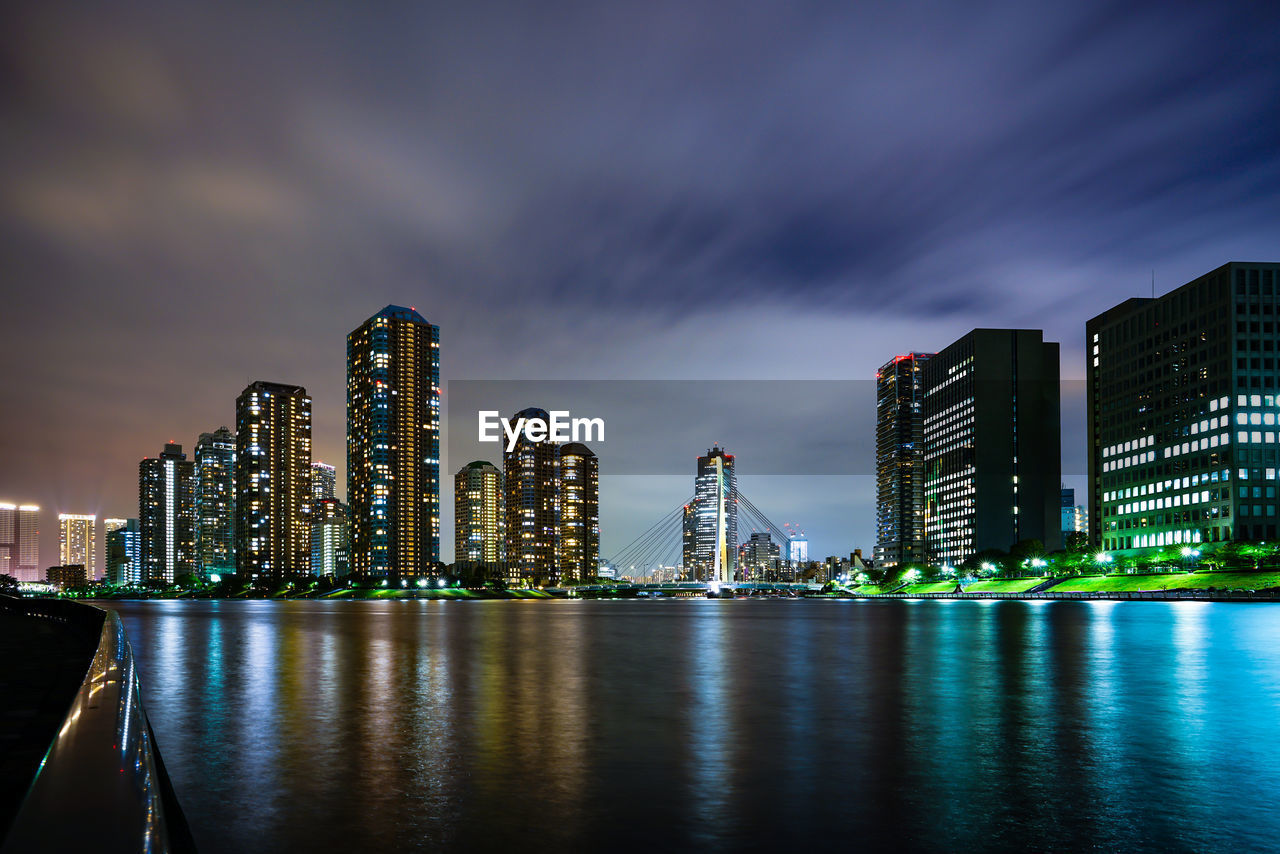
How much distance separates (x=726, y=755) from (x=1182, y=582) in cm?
17452

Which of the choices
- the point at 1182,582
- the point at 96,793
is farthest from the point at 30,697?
the point at 1182,582

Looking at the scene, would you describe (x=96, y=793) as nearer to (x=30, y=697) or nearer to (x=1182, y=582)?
(x=30, y=697)

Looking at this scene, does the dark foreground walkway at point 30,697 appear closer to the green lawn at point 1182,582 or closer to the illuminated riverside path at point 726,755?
the illuminated riverside path at point 726,755

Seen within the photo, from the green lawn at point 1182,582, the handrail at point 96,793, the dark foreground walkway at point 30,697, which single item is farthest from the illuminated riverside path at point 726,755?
the green lawn at point 1182,582

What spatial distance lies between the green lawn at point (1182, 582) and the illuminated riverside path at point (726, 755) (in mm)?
134415

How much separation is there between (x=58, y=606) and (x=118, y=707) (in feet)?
250

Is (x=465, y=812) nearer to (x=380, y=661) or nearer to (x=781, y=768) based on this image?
(x=781, y=768)

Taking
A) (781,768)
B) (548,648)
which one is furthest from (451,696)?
(548,648)

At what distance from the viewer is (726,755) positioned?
54.5ft

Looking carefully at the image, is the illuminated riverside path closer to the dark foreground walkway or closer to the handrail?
the dark foreground walkway

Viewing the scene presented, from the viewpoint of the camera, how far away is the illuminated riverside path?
11125mm

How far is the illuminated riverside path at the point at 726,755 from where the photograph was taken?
11.1m

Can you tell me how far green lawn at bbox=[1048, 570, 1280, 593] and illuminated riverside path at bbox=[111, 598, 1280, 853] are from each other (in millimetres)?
134415

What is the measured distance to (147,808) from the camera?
5055 millimetres
